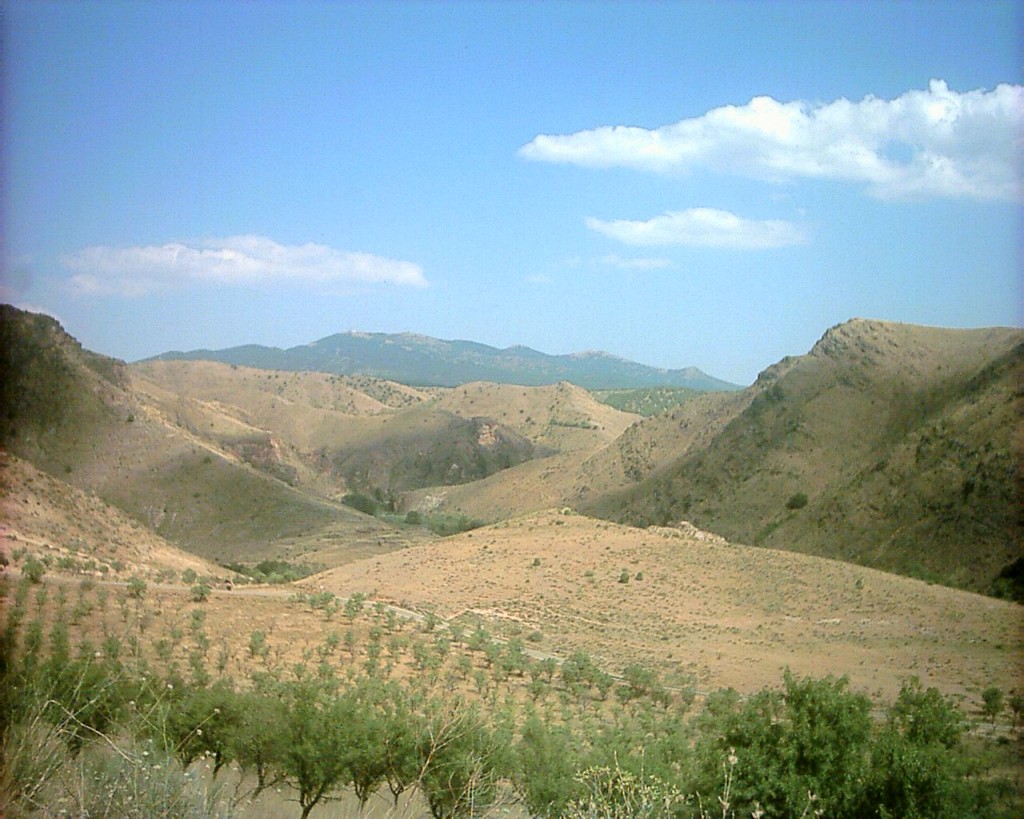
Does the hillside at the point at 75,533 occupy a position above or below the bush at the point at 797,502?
below

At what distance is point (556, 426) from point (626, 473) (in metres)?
45.2

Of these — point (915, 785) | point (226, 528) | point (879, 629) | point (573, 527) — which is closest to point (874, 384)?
point (573, 527)

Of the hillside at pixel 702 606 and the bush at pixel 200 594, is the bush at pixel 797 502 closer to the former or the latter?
the hillside at pixel 702 606

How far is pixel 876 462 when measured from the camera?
50.3m

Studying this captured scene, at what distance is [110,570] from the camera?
2659 centimetres

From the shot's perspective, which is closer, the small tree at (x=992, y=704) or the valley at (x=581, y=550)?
the small tree at (x=992, y=704)

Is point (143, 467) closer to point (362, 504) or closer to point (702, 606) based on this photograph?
point (362, 504)

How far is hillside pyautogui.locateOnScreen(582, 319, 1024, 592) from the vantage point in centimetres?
3881

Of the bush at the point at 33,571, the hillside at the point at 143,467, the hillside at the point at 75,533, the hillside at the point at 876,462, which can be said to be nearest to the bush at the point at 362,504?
the hillside at the point at 143,467

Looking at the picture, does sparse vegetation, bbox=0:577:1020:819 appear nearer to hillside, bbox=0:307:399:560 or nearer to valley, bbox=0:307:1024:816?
valley, bbox=0:307:1024:816

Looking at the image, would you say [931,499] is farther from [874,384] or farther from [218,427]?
[218,427]

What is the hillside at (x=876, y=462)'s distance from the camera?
38.8 metres

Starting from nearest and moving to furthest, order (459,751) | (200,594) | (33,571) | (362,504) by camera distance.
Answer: (459,751), (33,571), (200,594), (362,504)

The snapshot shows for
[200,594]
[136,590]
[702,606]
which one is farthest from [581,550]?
[136,590]
